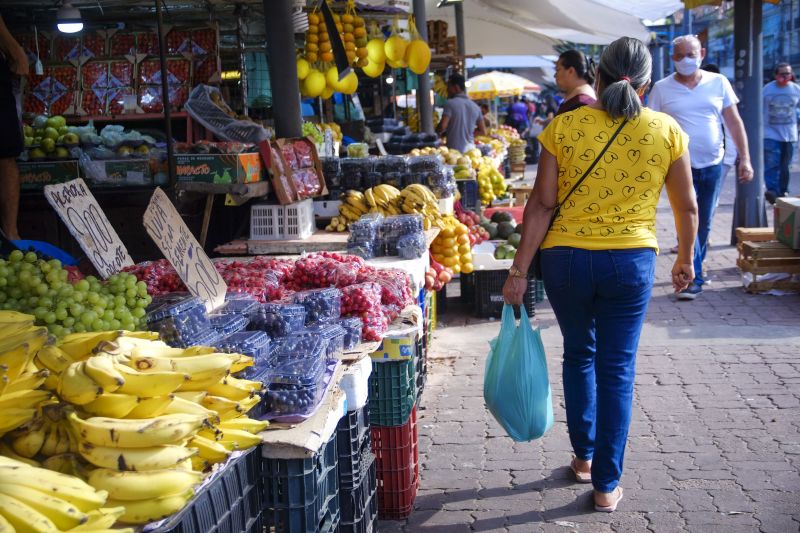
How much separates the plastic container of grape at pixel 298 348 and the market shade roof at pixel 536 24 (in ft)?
41.2

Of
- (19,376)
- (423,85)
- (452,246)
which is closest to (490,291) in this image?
(452,246)

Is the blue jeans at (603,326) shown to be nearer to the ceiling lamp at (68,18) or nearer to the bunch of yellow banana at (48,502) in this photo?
the bunch of yellow banana at (48,502)

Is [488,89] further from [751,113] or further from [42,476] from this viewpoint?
[42,476]

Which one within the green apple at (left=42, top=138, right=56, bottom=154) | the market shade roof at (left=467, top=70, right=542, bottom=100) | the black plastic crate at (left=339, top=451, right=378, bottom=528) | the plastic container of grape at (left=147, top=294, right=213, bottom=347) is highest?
the market shade roof at (left=467, top=70, right=542, bottom=100)

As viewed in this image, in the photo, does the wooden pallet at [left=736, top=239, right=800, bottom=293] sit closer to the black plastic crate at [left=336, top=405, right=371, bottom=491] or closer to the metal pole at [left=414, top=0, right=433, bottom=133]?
the metal pole at [left=414, top=0, right=433, bottom=133]

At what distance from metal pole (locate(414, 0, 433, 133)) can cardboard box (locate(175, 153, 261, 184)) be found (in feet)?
20.6

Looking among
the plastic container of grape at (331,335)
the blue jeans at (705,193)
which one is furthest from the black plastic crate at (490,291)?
the plastic container of grape at (331,335)

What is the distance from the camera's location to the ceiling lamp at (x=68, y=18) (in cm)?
870

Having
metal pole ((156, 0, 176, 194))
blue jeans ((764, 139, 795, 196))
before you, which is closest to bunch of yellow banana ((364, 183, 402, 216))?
metal pole ((156, 0, 176, 194))

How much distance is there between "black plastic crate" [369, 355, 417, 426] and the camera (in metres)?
4.02

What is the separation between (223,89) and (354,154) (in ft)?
7.89

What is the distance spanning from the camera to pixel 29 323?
8.84ft

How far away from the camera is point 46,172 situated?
21.3 feet

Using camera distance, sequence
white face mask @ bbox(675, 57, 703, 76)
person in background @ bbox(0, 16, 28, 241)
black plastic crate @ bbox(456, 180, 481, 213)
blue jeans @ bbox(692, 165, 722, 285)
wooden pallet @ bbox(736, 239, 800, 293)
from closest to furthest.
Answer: person in background @ bbox(0, 16, 28, 241) < white face mask @ bbox(675, 57, 703, 76) < blue jeans @ bbox(692, 165, 722, 285) < wooden pallet @ bbox(736, 239, 800, 293) < black plastic crate @ bbox(456, 180, 481, 213)
